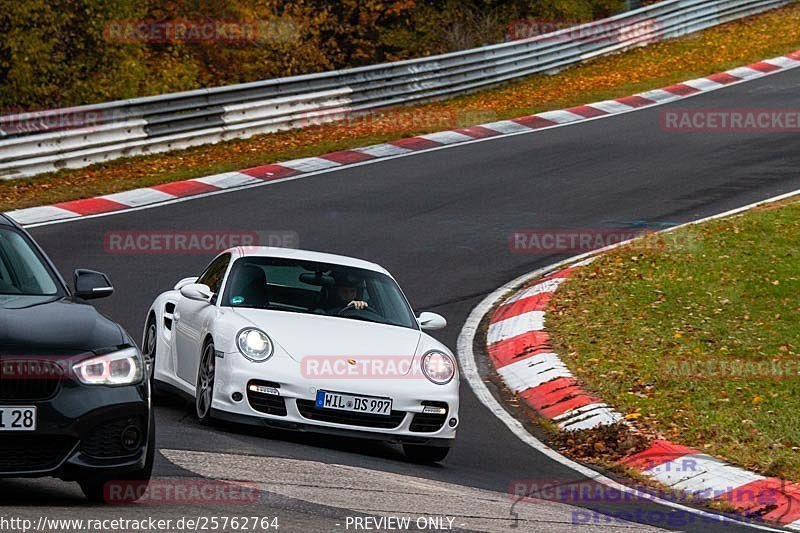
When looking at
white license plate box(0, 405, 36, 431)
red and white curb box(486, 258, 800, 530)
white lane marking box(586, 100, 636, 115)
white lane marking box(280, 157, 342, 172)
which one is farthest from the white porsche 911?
white lane marking box(586, 100, 636, 115)

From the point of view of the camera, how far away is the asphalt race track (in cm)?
730

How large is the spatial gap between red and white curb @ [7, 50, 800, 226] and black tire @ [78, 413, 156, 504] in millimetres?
9780

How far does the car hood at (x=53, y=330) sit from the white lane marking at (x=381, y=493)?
3.61ft

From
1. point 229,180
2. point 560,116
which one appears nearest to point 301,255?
point 229,180

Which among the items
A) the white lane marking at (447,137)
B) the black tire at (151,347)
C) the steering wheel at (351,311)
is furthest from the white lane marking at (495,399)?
the white lane marking at (447,137)

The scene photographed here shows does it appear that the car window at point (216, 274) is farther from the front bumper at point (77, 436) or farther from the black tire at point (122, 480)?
the front bumper at point (77, 436)

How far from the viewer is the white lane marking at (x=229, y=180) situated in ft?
60.2

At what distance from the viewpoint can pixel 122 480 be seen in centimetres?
662

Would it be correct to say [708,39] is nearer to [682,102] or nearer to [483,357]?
[682,102]

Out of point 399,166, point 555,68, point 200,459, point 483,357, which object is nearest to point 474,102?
point 555,68

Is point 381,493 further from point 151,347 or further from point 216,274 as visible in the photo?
point 151,347

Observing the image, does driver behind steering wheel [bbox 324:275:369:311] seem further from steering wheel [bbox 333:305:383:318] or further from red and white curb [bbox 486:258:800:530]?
red and white curb [bbox 486:258:800:530]

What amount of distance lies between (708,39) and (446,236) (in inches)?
641

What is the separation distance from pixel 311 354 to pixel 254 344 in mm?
387
